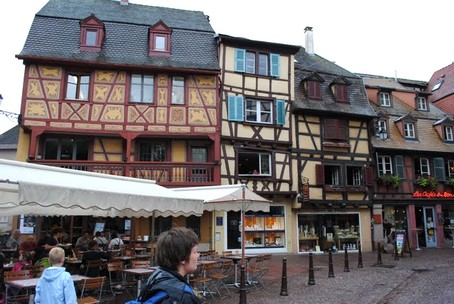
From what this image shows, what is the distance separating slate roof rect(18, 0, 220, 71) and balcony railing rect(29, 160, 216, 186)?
4.31 m

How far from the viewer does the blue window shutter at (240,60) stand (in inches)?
773

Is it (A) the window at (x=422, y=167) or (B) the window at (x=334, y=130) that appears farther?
(A) the window at (x=422, y=167)

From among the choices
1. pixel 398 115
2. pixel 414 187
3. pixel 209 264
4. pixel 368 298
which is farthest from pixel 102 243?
pixel 398 115

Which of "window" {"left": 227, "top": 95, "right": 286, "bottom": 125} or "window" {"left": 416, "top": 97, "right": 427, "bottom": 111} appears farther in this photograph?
"window" {"left": 416, "top": 97, "right": 427, "bottom": 111}

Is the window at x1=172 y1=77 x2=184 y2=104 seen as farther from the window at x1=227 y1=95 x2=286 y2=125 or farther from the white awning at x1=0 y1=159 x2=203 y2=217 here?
the white awning at x1=0 y1=159 x2=203 y2=217

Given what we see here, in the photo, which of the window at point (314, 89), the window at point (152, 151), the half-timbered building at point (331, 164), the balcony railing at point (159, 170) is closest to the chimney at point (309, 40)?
the half-timbered building at point (331, 164)

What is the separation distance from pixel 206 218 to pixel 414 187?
1253 cm

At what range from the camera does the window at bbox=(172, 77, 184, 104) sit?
1803 cm

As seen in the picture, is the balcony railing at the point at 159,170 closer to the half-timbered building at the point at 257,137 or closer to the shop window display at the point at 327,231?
the half-timbered building at the point at 257,137

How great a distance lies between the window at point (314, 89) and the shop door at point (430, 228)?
9.34m

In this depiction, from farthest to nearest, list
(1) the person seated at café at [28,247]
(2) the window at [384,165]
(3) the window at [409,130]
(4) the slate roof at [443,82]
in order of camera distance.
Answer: (4) the slate roof at [443,82]
(3) the window at [409,130]
(2) the window at [384,165]
(1) the person seated at café at [28,247]

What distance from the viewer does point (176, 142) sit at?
1825 centimetres

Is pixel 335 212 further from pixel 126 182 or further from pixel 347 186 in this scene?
pixel 126 182

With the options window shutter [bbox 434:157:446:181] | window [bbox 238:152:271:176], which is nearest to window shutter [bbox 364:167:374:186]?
window shutter [bbox 434:157:446:181]
